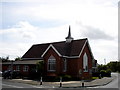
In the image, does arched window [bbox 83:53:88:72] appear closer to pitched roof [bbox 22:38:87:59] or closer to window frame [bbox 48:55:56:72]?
pitched roof [bbox 22:38:87:59]

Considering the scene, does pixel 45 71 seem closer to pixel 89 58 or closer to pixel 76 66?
pixel 76 66

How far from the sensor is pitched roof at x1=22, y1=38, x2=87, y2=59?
38594mm

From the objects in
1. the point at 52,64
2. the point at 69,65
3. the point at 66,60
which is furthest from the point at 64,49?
the point at 52,64

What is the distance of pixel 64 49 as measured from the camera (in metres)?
40.6

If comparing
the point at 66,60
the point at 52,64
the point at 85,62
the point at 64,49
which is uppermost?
the point at 64,49

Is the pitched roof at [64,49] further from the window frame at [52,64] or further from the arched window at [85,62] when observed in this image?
the arched window at [85,62]

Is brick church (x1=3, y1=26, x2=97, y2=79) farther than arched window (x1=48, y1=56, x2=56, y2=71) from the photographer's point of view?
No

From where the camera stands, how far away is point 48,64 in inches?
1512

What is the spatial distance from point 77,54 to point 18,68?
42.3ft

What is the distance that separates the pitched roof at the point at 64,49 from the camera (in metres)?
38.6

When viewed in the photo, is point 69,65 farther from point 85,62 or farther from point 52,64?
point 85,62

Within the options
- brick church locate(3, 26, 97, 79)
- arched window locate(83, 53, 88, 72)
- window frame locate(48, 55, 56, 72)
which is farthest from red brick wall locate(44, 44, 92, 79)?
arched window locate(83, 53, 88, 72)

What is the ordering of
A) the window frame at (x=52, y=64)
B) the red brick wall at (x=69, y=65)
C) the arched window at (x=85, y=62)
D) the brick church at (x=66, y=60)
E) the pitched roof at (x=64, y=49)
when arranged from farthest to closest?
the arched window at (x=85, y=62), the pitched roof at (x=64, y=49), the window frame at (x=52, y=64), the brick church at (x=66, y=60), the red brick wall at (x=69, y=65)

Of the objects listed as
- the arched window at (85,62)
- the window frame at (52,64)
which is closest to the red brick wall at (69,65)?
the window frame at (52,64)
